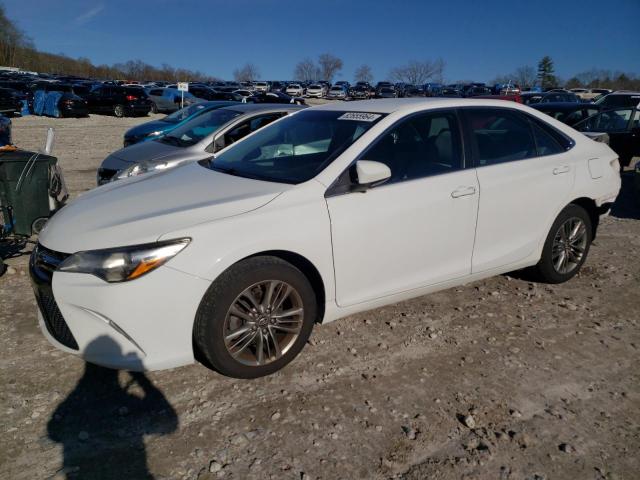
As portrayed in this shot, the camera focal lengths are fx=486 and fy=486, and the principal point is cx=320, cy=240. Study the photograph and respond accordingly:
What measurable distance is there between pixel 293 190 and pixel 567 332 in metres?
2.39

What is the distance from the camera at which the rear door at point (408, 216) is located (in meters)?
3.10

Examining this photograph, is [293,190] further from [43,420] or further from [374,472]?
[43,420]

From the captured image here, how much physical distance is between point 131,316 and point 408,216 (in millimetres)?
1837

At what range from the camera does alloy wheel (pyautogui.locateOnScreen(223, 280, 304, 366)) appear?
2854 millimetres

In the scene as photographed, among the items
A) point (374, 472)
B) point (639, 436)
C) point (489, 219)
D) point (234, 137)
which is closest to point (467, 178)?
point (489, 219)

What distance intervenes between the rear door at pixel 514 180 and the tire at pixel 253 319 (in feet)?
4.98

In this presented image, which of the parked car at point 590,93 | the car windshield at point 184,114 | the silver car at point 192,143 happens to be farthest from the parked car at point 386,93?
the silver car at point 192,143

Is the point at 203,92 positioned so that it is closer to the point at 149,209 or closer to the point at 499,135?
the point at 499,135

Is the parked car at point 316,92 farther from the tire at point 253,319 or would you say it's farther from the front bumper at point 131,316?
the front bumper at point 131,316

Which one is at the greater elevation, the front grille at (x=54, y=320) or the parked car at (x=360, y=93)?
the parked car at (x=360, y=93)

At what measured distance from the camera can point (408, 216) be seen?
3.29 metres

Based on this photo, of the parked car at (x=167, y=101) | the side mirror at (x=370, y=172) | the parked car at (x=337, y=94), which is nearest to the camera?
the side mirror at (x=370, y=172)

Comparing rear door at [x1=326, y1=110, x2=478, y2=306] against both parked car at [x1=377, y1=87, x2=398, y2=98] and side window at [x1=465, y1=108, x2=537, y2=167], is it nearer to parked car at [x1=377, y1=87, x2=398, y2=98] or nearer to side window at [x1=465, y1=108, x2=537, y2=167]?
side window at [x1=465, y1=108, x2=537, y2=167]

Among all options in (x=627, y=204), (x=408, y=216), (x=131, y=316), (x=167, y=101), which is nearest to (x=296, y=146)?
(x=408, y=216)
